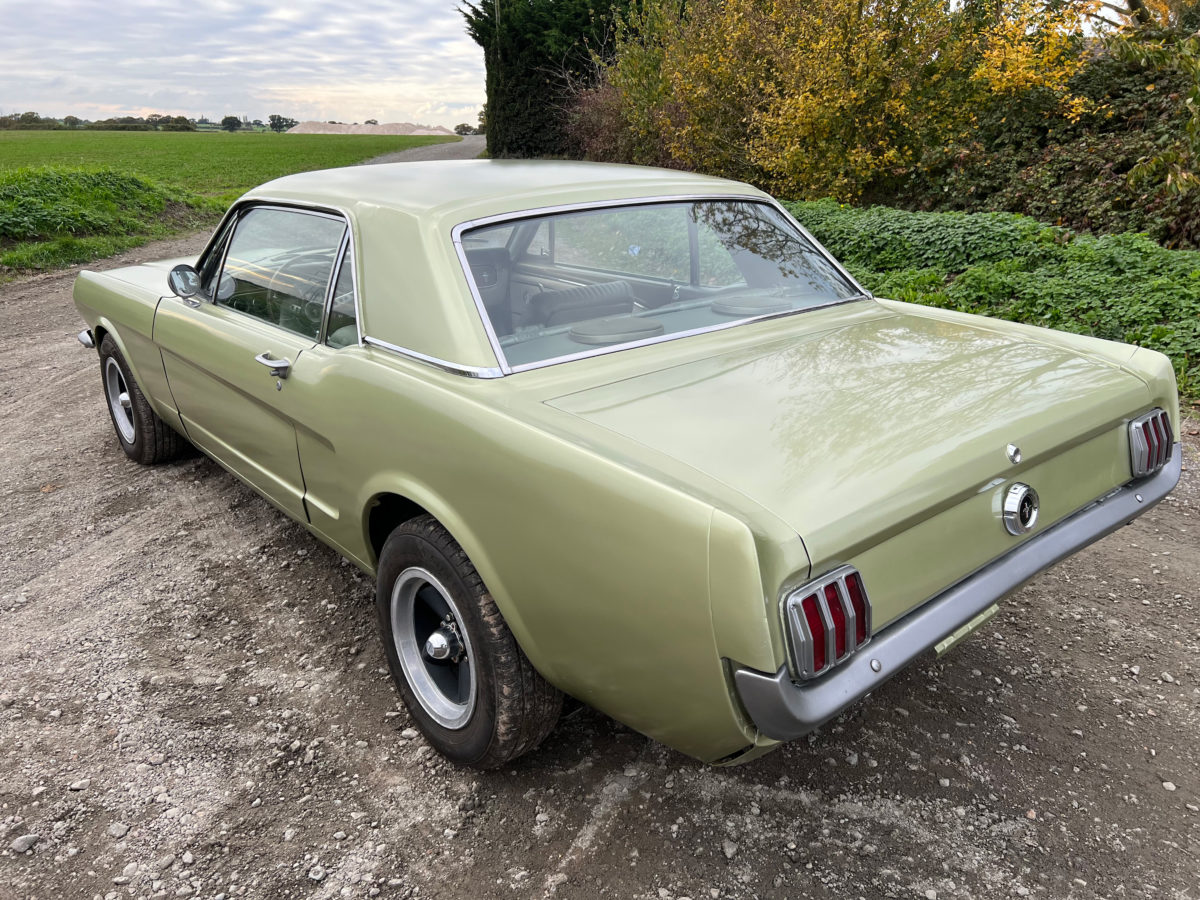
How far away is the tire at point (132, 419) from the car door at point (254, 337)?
0.72 metres

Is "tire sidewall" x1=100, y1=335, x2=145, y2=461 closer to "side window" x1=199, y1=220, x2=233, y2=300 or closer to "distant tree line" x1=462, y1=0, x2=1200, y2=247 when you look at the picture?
"side window" x1=199, y1=220, x2=233, y2=300

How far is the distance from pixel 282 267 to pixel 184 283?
2.23 ft

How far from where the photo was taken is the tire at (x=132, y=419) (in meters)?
4.46

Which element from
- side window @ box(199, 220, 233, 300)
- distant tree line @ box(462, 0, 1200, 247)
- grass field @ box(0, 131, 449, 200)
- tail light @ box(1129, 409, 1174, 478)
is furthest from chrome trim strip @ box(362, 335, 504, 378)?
grass field @ box(0, 131, 449, 200)

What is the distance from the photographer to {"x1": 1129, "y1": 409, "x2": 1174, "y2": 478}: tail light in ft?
7.81

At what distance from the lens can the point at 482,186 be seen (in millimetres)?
2779

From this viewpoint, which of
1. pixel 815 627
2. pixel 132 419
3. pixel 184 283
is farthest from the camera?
pixel 132 419

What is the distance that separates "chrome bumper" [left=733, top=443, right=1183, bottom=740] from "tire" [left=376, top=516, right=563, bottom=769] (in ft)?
2.43

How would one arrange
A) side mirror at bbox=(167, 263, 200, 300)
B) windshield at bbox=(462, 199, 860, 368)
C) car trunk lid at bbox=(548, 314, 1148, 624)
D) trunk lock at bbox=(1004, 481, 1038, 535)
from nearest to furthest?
car trunk lid at bbox=(548, 314, 1148, 624) → trunk lock at bbox=(1004, 481, 1038, 535) → windshield at bbox=(462, 199, 860, 368) → side mirror at bbox=(167, 263, 200, 300)

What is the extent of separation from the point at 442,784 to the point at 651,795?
59 cm

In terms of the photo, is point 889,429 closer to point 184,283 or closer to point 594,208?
point 594,208

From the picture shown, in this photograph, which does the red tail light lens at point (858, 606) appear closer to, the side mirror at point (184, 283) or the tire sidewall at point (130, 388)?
the side mirror at point (184, 283)

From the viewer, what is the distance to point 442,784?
244 cm

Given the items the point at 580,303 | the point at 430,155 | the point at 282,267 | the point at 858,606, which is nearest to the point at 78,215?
the point at 282,267
